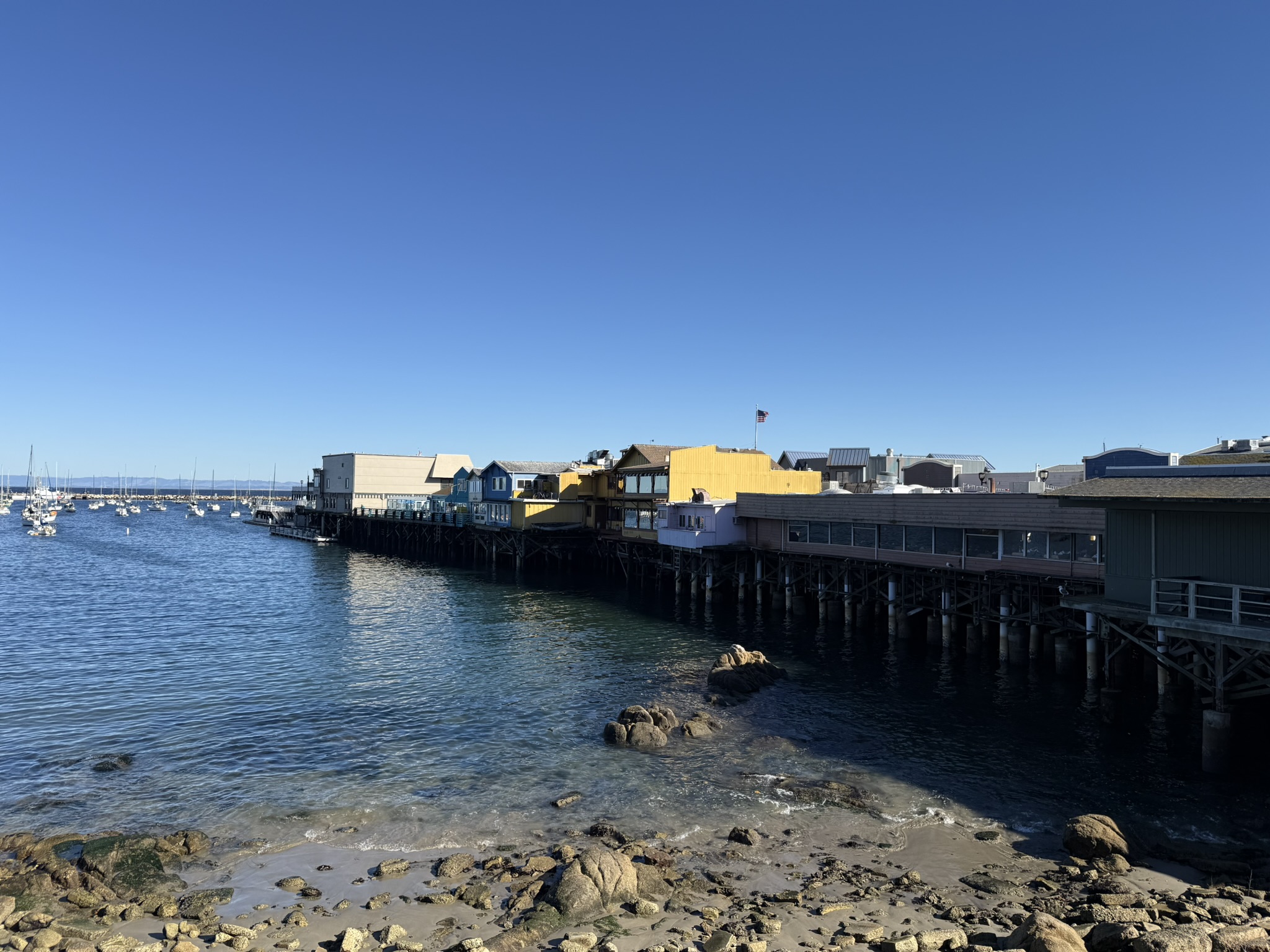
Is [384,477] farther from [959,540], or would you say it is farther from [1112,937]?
[1112,937]

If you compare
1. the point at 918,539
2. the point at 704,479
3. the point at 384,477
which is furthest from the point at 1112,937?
the point at 384,477

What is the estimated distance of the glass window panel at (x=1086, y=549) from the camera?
32.6 meters

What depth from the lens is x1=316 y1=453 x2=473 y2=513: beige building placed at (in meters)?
122

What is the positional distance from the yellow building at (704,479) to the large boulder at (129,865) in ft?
147

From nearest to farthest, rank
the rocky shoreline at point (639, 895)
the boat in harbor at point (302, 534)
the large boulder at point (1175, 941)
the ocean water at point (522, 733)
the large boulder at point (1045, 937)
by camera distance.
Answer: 1. the large boulder at point (1175, 941)
2. the large boulder at point (1045, 937)
3. the rocky shoreline at point (639, 895)
4. the ocean water at point (522, 733)
5. the boat in harbor at point (302, 534)

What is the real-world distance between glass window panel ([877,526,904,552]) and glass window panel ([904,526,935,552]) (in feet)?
0.83

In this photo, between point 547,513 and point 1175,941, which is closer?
point 1175,941

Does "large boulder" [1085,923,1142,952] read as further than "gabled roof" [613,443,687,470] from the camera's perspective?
No

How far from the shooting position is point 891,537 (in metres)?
42.0

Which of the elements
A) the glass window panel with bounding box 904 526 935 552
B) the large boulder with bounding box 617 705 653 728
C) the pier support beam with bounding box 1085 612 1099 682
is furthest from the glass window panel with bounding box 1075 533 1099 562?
the large boulder with bounding box 617 705 653 728

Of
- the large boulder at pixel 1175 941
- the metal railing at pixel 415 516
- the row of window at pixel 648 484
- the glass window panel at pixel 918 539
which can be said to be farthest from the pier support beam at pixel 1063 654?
the metal railing at pixel 415 516

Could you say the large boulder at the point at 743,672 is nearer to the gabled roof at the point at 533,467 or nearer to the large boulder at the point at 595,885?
the large boulder at the point at 595,885

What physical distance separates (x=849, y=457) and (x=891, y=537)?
39.3m

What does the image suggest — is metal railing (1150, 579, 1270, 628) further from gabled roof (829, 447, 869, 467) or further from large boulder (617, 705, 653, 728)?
gabled roof (829, 447, 869, 467)
